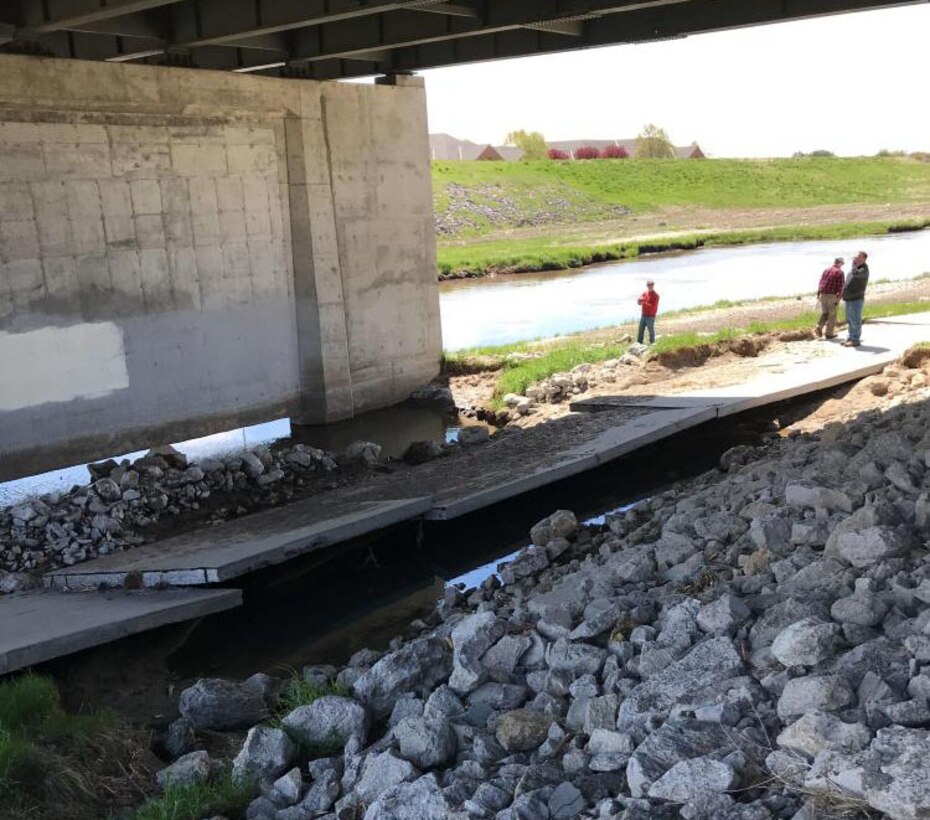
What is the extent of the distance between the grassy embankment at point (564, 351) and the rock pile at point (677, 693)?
12.3 metres

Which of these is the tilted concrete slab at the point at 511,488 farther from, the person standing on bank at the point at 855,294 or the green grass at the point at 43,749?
the person standing on bank at the point at 855,294

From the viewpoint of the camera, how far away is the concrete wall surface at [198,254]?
1653 centimetres

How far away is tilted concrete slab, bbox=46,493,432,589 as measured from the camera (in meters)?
12.3

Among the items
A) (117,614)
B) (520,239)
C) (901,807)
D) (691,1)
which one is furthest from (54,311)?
(520,239)

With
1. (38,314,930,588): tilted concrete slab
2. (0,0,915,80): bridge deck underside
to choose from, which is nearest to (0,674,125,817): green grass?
(38,314,930,588): tilted concrete slab

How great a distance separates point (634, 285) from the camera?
41.1 m

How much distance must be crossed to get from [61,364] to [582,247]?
4016cm

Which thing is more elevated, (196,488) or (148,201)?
(148,201)

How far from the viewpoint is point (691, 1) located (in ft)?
56.2

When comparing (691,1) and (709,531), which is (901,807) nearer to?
(709,531)

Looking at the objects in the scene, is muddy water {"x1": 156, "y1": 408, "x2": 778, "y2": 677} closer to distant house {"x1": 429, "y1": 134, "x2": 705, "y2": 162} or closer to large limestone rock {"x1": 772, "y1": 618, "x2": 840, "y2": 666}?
large limestone rock {"x1": 772, "y1": 618, "x2": 840, "y2": 666}

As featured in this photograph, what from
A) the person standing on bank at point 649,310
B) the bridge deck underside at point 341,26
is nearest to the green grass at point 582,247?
the person standing on bank at point 649,310

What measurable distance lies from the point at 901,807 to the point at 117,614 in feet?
27.0

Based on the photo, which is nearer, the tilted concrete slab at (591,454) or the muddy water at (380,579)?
the muddy water at (380,579)
